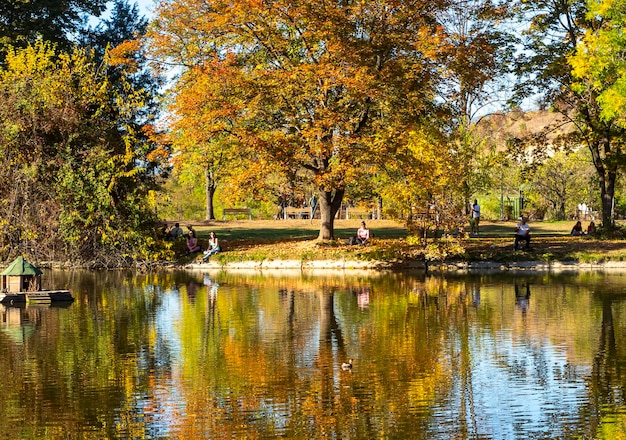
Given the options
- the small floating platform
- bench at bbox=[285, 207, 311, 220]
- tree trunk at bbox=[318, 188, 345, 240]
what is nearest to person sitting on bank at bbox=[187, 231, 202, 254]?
tree trunk at bbox=[318, 188, 345, 240]

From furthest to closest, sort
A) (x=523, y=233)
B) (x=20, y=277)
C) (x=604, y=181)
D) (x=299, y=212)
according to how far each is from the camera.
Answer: (x=299, y=212) → (x=604, y=181) → (x=523, y=233) → (x=20, y=277)

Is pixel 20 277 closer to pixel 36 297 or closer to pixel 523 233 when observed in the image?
pixel 36 297

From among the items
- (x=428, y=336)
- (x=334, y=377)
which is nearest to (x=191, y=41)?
(x=428, y=336)

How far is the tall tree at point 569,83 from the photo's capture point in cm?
4003

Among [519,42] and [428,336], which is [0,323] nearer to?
[428,336]

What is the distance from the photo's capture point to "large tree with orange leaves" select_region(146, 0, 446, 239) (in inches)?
1344

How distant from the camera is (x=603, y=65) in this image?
3522 cm

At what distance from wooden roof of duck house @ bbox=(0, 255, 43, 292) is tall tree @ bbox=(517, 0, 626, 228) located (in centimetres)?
2424

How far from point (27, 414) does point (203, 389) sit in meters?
2.45

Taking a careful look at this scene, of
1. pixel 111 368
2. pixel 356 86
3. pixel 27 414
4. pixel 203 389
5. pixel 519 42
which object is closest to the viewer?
pixel 27 414

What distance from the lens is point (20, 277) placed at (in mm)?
23906

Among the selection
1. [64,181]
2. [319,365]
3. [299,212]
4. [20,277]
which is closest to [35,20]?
[64,181]

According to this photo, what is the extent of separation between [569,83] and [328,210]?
12653 mm

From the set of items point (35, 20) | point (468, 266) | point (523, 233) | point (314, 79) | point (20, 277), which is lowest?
point (468, 266)
